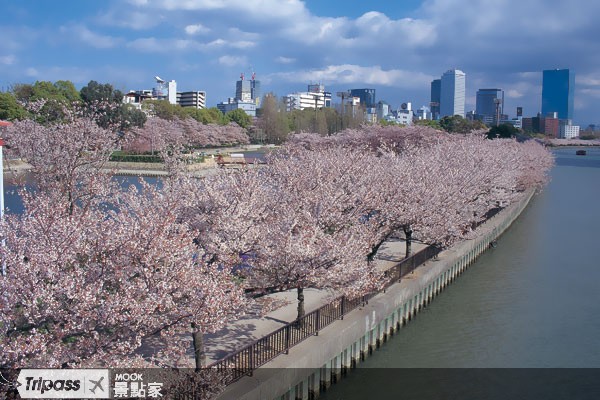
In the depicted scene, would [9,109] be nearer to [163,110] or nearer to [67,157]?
[163,110]

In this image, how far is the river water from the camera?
14625 mm

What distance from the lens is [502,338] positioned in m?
18.0

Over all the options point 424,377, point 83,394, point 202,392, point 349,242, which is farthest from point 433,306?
point 83,394

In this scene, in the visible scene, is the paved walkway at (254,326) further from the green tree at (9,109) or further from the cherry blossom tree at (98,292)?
the green tree at (9,109)

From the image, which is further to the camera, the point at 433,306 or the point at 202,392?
the point at 433,306

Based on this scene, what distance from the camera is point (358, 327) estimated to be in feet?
48.4

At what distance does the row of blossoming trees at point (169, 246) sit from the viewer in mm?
7801

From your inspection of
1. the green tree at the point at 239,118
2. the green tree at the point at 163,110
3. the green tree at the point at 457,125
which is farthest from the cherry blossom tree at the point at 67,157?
the green tree at the point at 457,125

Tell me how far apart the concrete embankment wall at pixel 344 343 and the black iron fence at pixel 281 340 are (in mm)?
135

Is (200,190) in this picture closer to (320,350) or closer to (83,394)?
(320,350)

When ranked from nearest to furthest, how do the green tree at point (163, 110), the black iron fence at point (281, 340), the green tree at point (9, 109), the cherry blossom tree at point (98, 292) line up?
the cherry blossom tree at point (98, 292) < the black iron fence at point (281, 340) < the green tree at point (9, 109) < the green tree at point (163, 110)

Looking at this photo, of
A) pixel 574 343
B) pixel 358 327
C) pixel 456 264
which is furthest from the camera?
pixel 456 264

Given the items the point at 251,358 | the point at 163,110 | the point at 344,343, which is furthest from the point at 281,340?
the point at 163,110

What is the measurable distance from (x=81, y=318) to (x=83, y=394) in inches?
39.7
